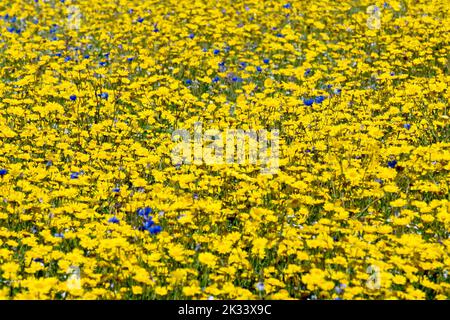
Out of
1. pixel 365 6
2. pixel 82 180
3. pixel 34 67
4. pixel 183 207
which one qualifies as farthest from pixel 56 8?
pixel 183 207

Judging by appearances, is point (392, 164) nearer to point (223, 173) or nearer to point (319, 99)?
point (223, 173)

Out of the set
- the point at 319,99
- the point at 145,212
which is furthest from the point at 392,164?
the point at 145,212

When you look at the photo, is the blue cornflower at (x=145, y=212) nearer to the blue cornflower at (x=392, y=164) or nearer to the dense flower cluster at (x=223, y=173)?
the dense flower cluster at (x=223, y=173)

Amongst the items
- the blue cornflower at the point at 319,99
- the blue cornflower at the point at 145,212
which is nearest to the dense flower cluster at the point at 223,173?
the blue cornflower at the point at 145,212

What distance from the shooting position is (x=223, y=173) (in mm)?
5988

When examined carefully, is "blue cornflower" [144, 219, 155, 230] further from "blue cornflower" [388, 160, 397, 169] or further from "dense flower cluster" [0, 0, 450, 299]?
"blue cornflower" [388, 160, 397, 169]

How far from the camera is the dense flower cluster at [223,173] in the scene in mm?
4598

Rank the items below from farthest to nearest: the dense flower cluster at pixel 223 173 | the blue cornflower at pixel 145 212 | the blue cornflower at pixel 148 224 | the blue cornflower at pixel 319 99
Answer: the blue cornflower at pixel 319 99
the blue cornflower at pixel 145 212
the blue cornflower at pixel 148 224
the dense flower cluster at pixel 223 173

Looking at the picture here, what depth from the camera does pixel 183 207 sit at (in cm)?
504

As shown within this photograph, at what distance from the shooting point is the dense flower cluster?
15.1 feet

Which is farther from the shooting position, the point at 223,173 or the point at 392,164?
the point at 392,164

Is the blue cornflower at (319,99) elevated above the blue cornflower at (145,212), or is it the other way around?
the blue cornflower at (319,99)

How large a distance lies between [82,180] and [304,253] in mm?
1889
